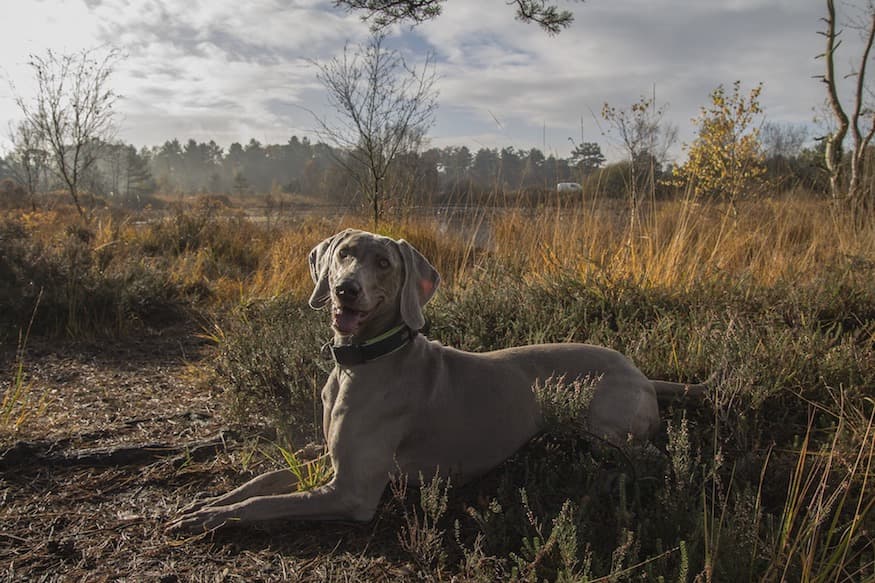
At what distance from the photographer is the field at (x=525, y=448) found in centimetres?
185

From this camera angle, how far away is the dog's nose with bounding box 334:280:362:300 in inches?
84.0

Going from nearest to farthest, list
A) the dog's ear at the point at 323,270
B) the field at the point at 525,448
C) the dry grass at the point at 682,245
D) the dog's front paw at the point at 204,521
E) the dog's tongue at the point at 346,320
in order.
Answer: the field at the point at 525,448
the dog's front paw at the point at 204,521
the dog's tongue at the point at 346,320
the dog's ear at the point at 323,270
the dry grass at the point at 682,245

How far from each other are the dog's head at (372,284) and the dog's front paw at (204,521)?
2.49 ft

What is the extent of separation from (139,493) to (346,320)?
1.13 m

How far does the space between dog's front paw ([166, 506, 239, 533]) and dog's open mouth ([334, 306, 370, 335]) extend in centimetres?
76

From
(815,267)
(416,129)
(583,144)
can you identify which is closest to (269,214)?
(416,129)

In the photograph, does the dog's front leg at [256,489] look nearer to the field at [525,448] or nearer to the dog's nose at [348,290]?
the field at [525,448]

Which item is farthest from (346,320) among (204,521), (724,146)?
(724,146)

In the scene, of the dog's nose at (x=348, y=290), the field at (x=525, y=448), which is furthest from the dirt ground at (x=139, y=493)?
the dog's nose at (x=348, y=290)

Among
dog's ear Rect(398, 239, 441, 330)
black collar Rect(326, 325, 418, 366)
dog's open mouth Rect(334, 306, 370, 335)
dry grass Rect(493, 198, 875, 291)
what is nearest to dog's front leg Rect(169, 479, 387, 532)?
black collar Rect(326, 325, 418, 366)

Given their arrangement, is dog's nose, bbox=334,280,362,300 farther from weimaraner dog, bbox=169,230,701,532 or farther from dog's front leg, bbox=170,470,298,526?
dog's front leg, bbox=170,470,298,526

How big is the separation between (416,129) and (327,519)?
676 cm

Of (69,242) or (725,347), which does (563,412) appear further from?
(69,242)

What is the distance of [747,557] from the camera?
1.68m
